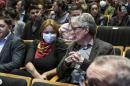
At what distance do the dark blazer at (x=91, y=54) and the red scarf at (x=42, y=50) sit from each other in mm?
504

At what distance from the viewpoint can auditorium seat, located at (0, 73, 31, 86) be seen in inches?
100

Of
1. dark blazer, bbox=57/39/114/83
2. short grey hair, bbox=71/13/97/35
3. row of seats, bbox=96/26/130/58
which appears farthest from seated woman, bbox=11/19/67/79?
row of seats, bbox=96/26/130/58

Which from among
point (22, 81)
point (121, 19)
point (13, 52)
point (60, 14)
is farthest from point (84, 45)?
point (60, 14)

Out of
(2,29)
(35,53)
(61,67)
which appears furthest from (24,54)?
(61,67)

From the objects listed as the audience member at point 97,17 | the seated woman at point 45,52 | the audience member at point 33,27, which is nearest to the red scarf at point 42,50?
the seated woman at point 45,52

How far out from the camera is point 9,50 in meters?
3.52

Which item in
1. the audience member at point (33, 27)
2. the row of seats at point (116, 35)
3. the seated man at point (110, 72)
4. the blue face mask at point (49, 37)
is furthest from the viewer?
the audience member at point (33, 27)

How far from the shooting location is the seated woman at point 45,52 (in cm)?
339

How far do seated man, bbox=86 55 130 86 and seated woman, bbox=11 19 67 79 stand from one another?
7.34 feet

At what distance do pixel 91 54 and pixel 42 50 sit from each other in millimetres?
856

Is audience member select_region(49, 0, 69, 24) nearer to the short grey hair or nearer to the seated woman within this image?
the seated woman

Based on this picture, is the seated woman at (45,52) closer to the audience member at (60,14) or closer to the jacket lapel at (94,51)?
the jacket lapel at (94,51)

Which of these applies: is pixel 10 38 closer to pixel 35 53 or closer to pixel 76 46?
pixel 35 53

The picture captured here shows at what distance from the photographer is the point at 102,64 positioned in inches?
42.9
